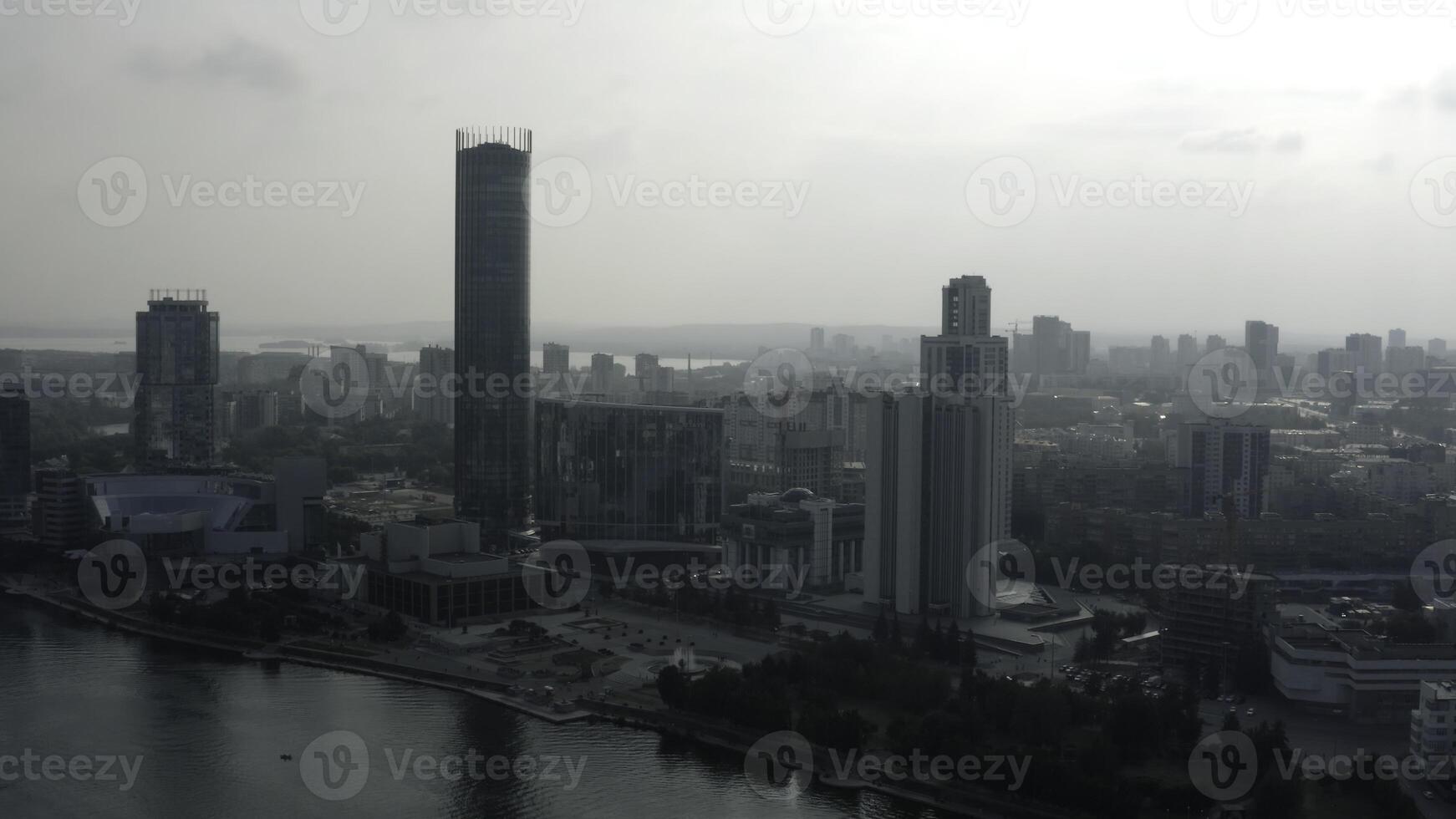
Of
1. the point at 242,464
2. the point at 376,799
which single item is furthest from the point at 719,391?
the point at 376,799

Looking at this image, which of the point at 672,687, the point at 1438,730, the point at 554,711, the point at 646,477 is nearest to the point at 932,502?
the point at 672,687

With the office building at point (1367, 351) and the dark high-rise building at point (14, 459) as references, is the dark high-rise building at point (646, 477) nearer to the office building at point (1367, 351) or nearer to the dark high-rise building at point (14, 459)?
the dark high-rise building at point (14, 459)

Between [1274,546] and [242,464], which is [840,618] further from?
[242,464]

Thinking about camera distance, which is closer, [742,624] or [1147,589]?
[742,624]

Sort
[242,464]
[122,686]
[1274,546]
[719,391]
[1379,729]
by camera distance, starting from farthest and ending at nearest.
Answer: [719,391], [242,464], [1274,546], [122,686], [1379,729]

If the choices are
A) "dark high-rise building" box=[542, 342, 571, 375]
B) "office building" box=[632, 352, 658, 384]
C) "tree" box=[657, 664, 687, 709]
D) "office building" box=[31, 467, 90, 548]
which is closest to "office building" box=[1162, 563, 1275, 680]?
"tree" box=[657, 664, 687, 709]

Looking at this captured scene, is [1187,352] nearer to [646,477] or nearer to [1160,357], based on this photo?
[1160,357]
